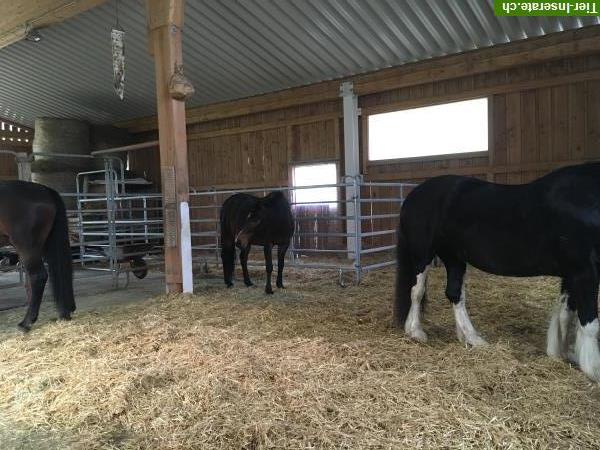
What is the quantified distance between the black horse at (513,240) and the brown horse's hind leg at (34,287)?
320 cm

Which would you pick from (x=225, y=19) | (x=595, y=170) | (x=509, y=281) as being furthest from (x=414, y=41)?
(x=595, y=170)

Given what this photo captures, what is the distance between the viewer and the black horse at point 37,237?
3.99m

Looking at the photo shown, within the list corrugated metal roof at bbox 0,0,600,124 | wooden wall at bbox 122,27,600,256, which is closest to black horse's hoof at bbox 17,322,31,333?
wooden wall at bbox 122,27,600,256

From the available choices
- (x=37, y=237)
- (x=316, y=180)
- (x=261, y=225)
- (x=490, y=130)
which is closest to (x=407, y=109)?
(x=490, y=130)

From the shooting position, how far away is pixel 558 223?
103 inches

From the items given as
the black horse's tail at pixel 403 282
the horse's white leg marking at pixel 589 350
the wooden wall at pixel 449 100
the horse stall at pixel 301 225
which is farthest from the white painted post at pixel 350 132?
the horse's white leg marking at pixel 589 350

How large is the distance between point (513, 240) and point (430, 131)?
5.31m

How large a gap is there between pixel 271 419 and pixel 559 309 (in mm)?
1985

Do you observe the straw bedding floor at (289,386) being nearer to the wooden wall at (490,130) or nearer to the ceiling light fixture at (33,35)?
the wooden wall at (490,130)

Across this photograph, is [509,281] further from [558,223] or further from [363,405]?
[363,405]

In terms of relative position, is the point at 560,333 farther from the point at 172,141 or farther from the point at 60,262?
the point at 60,262

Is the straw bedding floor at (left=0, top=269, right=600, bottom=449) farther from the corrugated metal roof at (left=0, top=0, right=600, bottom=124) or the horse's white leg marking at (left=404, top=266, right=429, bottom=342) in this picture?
the corrugated metal roof at (left=0, top=0, right=600, bottom=124)

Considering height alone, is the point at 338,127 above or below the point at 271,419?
above

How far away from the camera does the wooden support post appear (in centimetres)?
483
